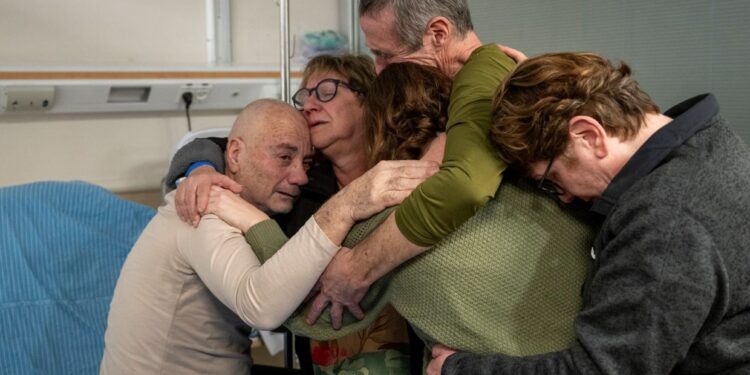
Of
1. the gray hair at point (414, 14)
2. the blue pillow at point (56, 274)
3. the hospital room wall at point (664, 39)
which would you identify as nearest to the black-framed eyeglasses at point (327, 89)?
the gray hair at point (414, 14)

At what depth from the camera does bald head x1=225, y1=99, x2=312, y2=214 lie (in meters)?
1.81

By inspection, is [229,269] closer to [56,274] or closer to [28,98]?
[56,274]

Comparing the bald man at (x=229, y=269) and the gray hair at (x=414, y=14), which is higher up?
the gray hair at (x=414, y=14)

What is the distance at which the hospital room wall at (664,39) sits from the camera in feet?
6.39

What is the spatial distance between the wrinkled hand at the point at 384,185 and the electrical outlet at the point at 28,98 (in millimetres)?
2020

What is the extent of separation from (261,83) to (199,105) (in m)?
0.29

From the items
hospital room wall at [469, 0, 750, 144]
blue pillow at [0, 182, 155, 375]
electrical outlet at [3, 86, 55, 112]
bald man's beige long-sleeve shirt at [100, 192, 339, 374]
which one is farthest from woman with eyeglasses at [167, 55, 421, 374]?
electrical outlet at [3, 86, 55, 112]

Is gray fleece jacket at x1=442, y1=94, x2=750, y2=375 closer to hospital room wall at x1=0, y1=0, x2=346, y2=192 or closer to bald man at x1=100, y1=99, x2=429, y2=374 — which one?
→ bald man at x1=100, y1=99, x2=429, y2=374

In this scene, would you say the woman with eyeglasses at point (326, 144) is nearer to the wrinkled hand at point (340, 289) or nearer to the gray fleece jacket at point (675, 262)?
the wrinkled hand at point (340, 289)

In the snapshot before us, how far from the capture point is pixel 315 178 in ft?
6.35

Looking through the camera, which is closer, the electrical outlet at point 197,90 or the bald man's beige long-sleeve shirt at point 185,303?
the bald man's beige long-sleeve shirt at point 185,303

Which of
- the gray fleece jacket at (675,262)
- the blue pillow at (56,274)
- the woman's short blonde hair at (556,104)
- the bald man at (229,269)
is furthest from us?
the blue pillow at (56,274)

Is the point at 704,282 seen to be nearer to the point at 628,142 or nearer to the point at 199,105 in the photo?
the point at 628,142

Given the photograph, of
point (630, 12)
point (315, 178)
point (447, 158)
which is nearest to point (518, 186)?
point (447, 158)
